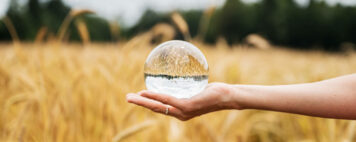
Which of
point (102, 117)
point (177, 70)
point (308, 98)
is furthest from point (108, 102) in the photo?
point (308, 98)

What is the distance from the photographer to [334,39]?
10.1 meters

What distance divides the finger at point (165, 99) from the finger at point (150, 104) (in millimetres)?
13

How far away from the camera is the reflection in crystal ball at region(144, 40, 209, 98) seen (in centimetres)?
78

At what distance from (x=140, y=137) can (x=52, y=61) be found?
0.90 meters

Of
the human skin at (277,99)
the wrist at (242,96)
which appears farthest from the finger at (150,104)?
the wrist at (242,96)

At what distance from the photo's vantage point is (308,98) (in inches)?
28.6

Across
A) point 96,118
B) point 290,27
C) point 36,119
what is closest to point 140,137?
point 96,118

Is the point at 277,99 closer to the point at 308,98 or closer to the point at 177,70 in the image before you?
the point at 308,98

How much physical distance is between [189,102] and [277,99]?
8.9 inches

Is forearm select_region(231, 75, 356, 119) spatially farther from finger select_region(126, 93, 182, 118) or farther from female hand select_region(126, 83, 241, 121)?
finger select_region(126, 93, 182, 118)

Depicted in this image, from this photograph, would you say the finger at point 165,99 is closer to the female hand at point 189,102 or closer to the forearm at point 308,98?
the female hand at point 189,102

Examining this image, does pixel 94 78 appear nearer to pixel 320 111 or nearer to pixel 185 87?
pixel 185 87

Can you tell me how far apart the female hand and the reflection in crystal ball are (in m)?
0.06

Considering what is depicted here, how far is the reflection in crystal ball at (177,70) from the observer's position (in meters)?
0.78
